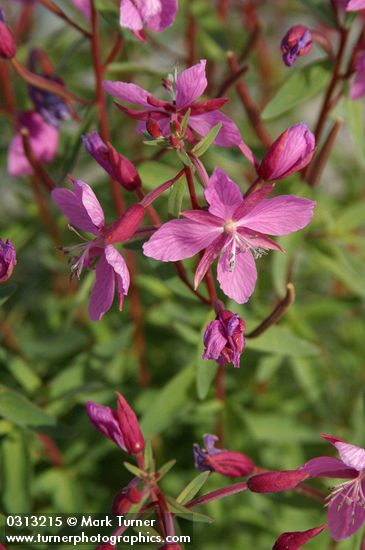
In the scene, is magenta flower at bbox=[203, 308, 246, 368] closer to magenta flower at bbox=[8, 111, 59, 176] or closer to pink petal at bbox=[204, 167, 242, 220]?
pink petal at bbox=[204, 167, 242, 220]

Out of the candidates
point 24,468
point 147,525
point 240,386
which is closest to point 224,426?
point 240,386

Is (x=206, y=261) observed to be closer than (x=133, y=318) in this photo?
Yes

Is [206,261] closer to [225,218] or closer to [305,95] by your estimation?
[225,218]

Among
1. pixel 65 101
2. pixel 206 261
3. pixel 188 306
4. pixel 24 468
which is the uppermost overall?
pixel 65 101

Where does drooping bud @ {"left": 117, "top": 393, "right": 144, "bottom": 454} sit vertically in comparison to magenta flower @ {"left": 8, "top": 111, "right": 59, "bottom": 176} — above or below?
below

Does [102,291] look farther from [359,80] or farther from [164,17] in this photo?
[359,80]

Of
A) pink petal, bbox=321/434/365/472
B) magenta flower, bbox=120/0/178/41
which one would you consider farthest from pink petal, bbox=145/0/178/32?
pink petal, bbox=321/434/365/472
